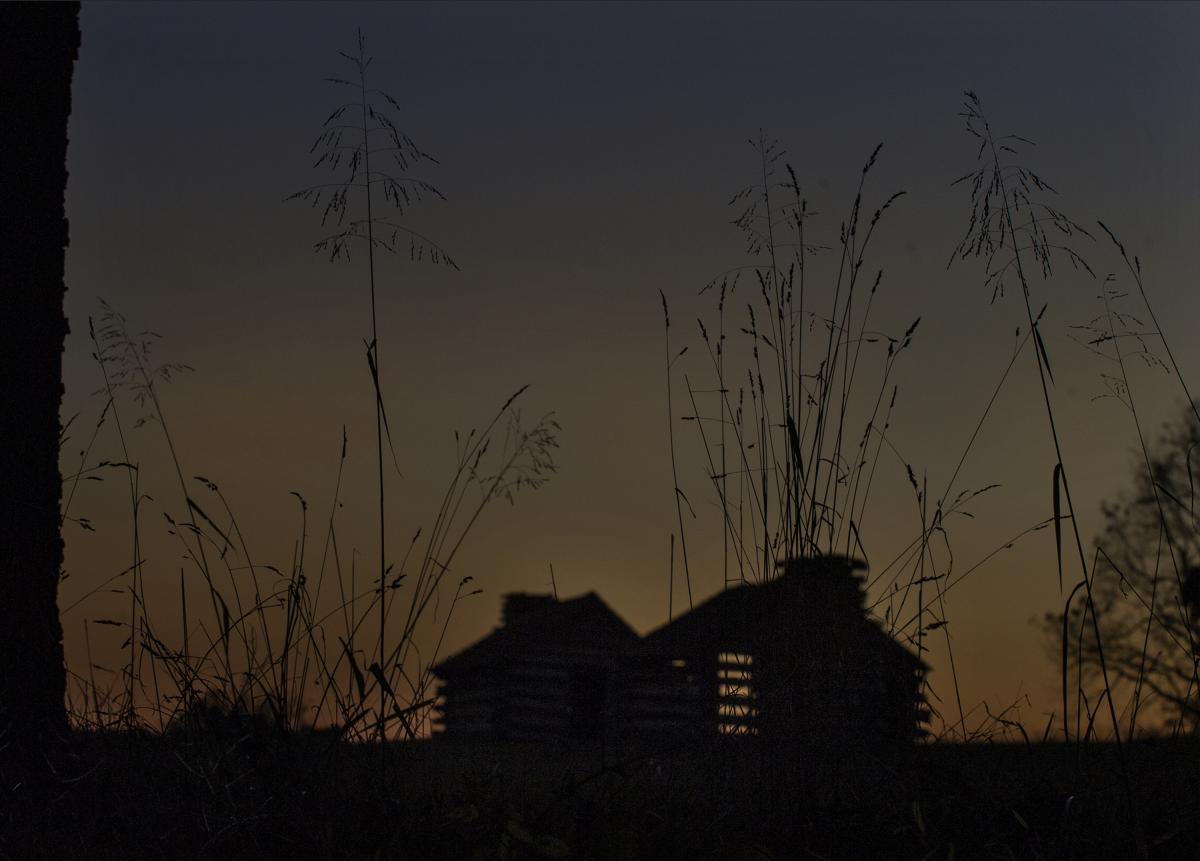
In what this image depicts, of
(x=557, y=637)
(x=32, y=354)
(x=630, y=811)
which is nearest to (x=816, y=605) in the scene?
(x=630, y=811)

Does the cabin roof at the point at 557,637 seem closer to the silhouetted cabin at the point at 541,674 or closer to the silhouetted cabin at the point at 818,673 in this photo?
the silhouetted cabin at the point at 541,674

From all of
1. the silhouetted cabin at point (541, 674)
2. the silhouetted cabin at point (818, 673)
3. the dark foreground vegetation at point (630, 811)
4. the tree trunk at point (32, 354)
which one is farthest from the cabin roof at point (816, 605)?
the silhouetted cabin at point (541, 674)

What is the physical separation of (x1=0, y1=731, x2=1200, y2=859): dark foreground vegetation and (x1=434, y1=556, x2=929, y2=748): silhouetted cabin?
141 mm

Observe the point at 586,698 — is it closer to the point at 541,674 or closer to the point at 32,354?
the point at 541,674

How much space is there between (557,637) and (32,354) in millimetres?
13603

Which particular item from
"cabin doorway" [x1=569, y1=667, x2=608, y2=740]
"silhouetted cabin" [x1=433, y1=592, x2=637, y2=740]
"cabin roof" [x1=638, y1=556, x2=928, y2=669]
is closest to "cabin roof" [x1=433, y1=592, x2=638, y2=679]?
"silhouetted cabin" [x1=433, y1=592, x2=637, y2=740]

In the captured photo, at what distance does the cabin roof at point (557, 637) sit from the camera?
1725 cm

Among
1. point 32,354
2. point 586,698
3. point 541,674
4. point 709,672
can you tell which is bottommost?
point 586,698

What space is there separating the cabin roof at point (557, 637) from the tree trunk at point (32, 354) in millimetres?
12991

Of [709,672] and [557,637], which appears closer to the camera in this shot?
[709,672]

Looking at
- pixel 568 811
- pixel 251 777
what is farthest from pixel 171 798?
pixel 568 811

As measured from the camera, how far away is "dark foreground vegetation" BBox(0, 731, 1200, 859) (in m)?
2.42

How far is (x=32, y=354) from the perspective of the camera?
14.8ft

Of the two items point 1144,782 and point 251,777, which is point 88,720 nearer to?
point 251,777
